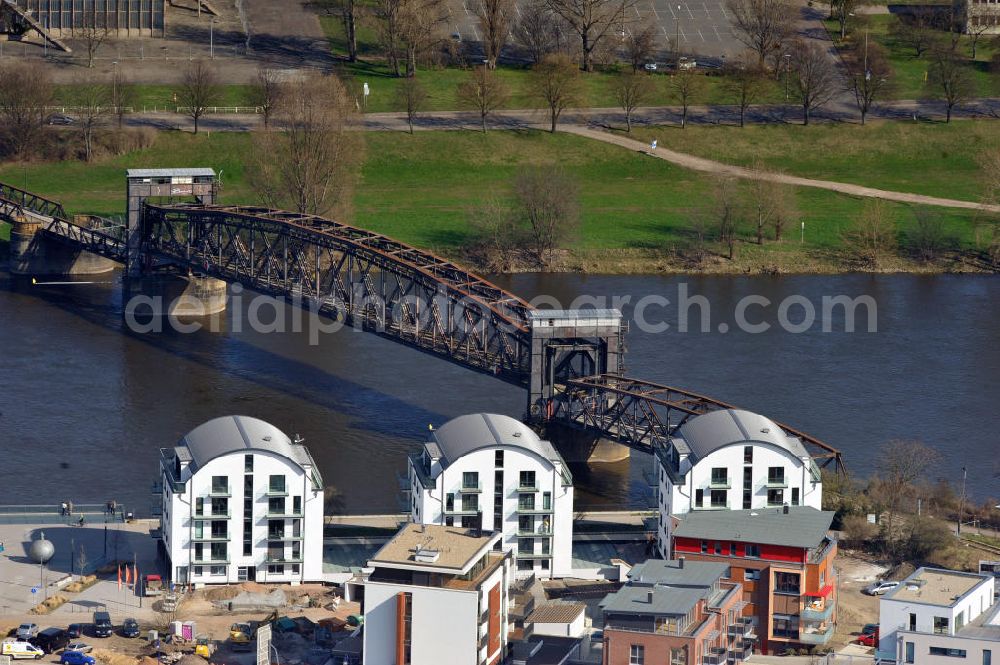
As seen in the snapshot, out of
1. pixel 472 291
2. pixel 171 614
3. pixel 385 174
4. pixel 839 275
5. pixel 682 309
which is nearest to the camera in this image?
pixel 171 614

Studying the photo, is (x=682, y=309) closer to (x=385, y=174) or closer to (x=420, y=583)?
(x=385, y=174)

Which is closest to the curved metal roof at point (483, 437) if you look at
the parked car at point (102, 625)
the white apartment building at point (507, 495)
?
the white apartment building at point (507, 495)

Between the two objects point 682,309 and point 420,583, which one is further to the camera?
point 682,309

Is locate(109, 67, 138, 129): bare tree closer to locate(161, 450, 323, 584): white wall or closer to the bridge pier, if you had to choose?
the bridge pier

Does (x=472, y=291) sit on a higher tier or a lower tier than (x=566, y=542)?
higher

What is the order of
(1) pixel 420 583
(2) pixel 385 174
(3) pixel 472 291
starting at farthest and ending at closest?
(2) pixel 385 174, (3) pixel 472 291, (1) pixel 420 583

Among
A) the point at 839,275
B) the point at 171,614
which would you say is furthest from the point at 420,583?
the point at 839,275

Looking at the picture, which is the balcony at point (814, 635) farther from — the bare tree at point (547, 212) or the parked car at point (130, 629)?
the bare tree at point (547, 212)

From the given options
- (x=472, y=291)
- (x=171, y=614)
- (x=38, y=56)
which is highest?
(x=38, y=56)

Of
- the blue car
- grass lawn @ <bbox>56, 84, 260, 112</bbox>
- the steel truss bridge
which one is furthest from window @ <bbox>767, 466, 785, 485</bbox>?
grass lawn @ <bbox>56, 84, 260, 112</bbox>
